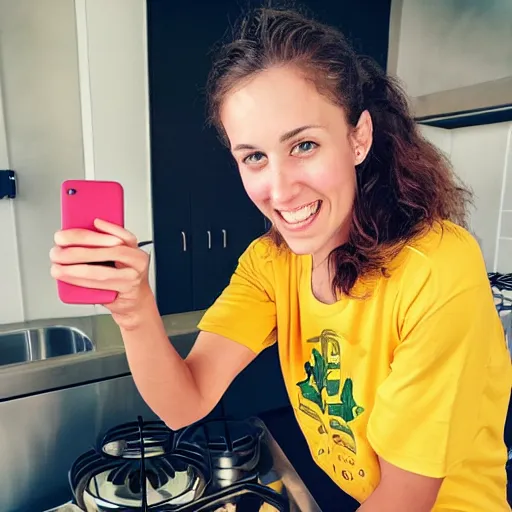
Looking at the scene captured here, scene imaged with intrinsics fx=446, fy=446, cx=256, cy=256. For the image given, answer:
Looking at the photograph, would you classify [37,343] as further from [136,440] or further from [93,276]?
[93,276]

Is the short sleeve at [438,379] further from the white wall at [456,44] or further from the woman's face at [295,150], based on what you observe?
the white wall at [456,44]

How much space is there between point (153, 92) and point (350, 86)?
1.36 metres

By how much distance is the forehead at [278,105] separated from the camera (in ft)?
1.74

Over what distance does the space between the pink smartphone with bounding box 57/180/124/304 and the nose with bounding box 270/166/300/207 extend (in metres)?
0.19

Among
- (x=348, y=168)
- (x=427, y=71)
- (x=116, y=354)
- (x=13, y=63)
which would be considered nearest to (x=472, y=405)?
(x=348, y=168)

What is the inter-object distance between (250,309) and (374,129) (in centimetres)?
34

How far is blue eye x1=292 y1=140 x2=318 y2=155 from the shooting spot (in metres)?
0.55

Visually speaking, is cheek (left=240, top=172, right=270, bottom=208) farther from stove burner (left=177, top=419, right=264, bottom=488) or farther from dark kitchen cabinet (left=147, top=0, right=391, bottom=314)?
dark kitchen cabinet (left=147, top=0, right=391, bottom=314)

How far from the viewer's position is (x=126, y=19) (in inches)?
68.4

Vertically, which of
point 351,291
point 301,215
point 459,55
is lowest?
point 351,291

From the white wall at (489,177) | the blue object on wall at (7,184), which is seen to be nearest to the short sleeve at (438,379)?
the white wall at (489,177)

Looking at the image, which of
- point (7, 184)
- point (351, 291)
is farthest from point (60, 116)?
point (351, 291)

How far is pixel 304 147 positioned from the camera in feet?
1.81

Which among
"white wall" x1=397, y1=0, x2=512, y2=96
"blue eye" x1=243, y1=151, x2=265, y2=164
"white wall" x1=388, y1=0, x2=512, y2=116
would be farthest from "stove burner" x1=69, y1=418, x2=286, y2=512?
"white wall" x1=397, y1=0, x2=512, y2=96
